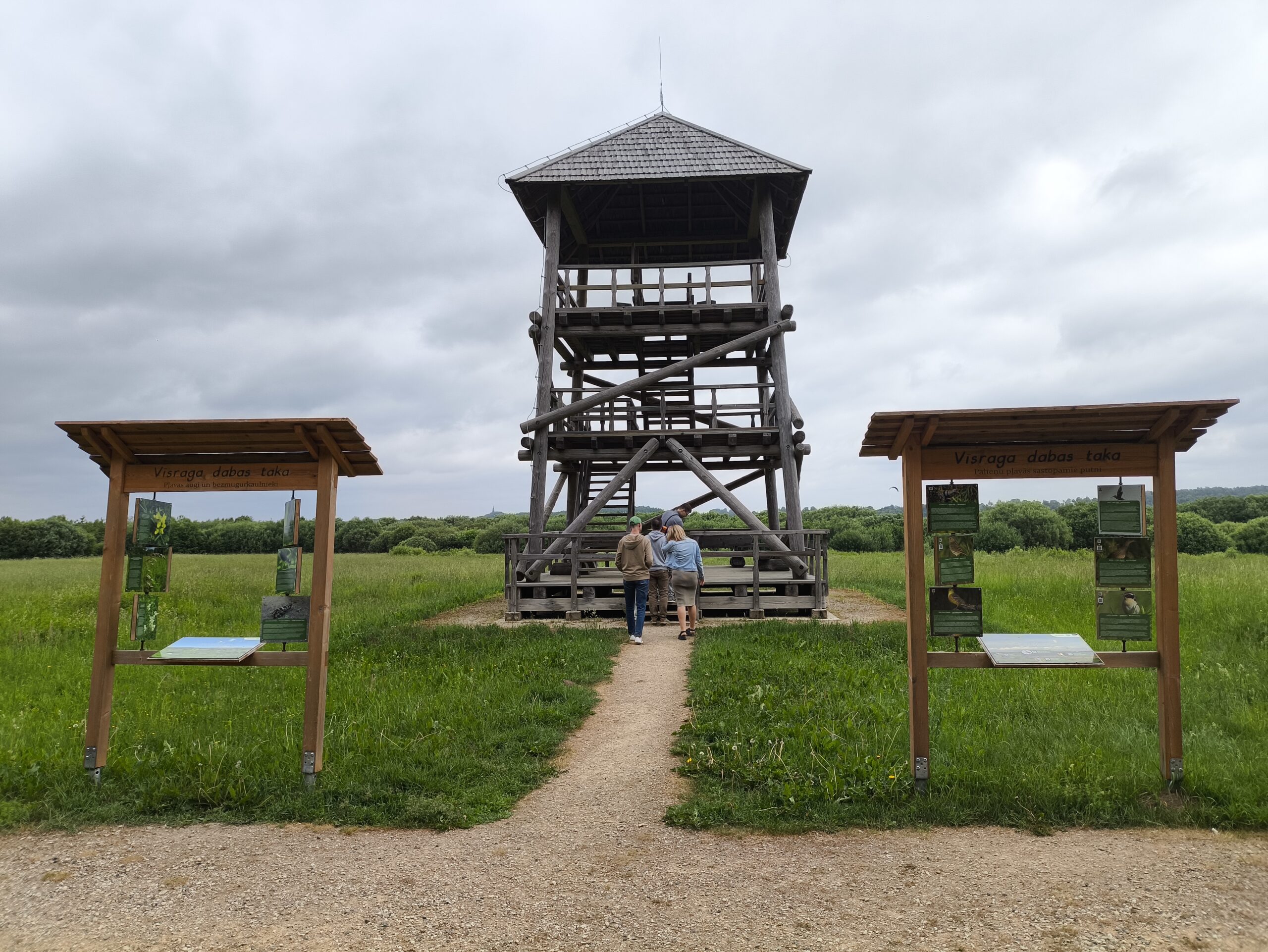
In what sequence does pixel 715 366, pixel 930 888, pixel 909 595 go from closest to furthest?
pixel 930 888 → pixel 909 595 → pixel 715 366

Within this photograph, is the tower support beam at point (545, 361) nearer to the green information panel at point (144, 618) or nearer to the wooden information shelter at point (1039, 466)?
the green information panel at point (144, 618)

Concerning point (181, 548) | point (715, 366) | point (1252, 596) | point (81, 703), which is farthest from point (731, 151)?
point (181, 548)

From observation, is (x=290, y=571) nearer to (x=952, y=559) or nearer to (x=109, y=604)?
(x=109, y=604)

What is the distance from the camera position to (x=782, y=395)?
14.9 m

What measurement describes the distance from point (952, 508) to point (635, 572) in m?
7.07

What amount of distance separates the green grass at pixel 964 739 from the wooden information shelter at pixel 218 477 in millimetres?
2758

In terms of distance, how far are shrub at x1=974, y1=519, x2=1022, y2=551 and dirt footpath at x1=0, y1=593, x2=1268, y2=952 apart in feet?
154

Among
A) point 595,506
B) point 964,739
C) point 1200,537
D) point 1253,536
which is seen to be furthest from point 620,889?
point 1253,536

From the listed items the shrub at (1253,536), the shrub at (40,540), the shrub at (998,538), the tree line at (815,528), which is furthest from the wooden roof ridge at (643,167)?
the shrub at (40,540)

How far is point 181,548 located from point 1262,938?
7412 centimetres

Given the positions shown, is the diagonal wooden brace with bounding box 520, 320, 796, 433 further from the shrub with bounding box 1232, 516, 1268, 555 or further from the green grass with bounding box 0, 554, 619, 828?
the shrub with bounding box 1232, 516, 1268, 555

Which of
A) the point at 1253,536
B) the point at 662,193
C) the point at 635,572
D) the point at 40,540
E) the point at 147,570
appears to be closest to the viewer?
the point at 147,570

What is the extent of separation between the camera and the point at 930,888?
3.96 metres

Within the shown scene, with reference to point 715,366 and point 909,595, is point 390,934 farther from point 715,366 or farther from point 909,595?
point 715,366
